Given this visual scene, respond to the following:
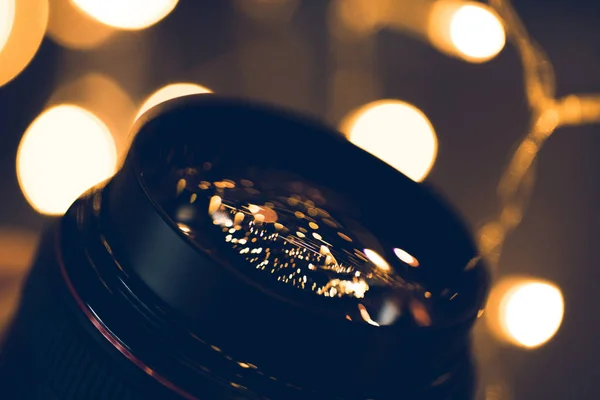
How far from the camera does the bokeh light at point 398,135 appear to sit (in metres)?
0.62

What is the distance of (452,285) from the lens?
0.30 m

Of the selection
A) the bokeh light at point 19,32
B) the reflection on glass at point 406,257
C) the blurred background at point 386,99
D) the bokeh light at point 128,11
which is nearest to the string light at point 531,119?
the blurred background at point 386,99

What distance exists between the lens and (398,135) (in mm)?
650

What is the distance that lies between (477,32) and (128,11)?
358 mm

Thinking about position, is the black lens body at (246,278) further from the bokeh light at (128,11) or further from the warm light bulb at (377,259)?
the bokeh light at (128,11)

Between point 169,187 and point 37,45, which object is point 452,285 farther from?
point 37,45

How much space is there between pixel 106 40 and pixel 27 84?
0.10 metres

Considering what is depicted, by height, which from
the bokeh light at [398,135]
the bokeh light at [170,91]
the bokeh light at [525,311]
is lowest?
the bokeh light at [525,311]

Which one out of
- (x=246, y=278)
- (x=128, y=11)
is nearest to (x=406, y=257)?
(x=246, y=278)

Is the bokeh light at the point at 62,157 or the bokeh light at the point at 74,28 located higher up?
the bokeh light at the point at 74,28

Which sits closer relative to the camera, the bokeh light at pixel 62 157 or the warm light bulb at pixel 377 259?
the warm light bulb at pixel 377 259

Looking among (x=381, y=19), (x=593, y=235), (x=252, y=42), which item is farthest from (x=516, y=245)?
(x=252, y=42)

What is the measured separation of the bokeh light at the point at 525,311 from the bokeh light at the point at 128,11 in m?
0.45

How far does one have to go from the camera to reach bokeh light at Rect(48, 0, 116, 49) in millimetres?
684
